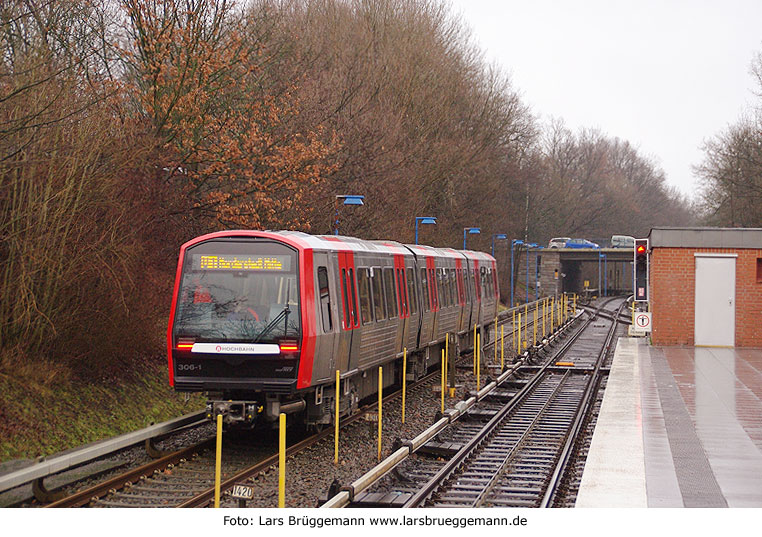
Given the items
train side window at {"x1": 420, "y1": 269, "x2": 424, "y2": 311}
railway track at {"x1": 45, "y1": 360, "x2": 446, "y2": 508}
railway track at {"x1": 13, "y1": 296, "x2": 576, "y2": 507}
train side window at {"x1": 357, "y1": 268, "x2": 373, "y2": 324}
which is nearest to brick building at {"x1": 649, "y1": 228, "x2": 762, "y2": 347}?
train side window at {"x1": 420, "y1": 269, "x2": 424, "y2": 311}

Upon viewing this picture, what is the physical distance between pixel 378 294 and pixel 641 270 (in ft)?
48.9

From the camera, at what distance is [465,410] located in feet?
53.8

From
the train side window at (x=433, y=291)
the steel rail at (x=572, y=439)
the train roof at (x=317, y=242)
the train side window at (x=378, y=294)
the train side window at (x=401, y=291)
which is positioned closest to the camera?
the steel rail at (x=572, y=439)

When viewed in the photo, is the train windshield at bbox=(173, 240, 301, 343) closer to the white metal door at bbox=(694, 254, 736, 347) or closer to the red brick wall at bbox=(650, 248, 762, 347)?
the red brick wall at bbox=(650, 248, 762, 347)

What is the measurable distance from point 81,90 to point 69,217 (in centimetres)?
306

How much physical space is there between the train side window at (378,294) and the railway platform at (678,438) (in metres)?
4.06

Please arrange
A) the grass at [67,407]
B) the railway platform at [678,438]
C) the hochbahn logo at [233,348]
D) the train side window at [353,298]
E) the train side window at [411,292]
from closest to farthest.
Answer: the railway platform at [678,438] < the hochbahn logo at [233,348] < the grass at [67,407] < the train side window at [353,298] < the train side window at [411,292]

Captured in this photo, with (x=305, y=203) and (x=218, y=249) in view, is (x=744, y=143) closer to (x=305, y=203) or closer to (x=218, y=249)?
(x=305, y=203)

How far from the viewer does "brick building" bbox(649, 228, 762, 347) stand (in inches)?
949

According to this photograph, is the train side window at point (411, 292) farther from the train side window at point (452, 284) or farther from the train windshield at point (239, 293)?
the train windshield at point (239, 293)

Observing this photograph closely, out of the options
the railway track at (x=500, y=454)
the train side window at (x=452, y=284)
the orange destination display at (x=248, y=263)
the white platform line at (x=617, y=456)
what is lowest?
the railway track at (x=500, y=454)

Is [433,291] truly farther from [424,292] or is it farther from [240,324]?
[240,324]

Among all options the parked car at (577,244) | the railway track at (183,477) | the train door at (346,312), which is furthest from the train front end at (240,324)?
the parked car at (577,244)

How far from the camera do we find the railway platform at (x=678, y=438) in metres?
9.03
